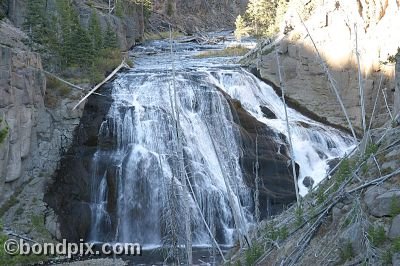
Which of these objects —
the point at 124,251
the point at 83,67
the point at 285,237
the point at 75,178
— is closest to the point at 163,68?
the point at 83,67

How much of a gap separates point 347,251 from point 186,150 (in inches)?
680

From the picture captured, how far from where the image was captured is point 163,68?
33.1 meters

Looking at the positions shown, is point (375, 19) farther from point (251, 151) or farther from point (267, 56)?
point (251, 151)

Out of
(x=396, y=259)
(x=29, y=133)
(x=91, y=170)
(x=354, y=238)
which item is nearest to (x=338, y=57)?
(x=91, y=170)

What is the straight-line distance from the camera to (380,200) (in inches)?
241

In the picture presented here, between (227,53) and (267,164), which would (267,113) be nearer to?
(267,164)

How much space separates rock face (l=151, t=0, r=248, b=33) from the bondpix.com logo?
54060 millimetres

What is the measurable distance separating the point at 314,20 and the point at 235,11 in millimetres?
72947

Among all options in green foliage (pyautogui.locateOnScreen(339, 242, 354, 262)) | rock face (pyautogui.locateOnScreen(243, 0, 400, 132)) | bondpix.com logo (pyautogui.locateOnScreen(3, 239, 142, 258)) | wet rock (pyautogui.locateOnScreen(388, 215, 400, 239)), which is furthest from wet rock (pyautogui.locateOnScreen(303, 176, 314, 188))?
wet rock (pyautogui.locateOnScreen(388, 215, 400, 239))

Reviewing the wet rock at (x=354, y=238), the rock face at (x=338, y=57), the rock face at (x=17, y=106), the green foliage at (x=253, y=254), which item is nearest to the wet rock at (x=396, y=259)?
the wet rock at (x=354, y=238)

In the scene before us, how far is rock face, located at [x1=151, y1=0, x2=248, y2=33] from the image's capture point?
257 ft

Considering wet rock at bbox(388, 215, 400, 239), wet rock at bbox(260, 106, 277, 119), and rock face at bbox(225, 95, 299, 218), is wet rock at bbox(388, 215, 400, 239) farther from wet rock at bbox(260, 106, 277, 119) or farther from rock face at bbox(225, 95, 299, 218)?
wet rock at bbox(260, 106, 277, 119)

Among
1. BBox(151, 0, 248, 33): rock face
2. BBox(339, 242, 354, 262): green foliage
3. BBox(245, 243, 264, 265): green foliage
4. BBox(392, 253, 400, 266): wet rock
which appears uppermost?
BBox(151, 0, 248, 33): rock face

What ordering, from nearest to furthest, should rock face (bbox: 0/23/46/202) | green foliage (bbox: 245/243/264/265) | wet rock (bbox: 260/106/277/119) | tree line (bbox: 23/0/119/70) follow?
1. green foliage (bbox: 245/243/264/265)
2. rock face (bbox: 0/23/46/202)
3. wet rock (bbox: 260/106/277/119)
4. tree line (bbox: 23/0/119/70)
